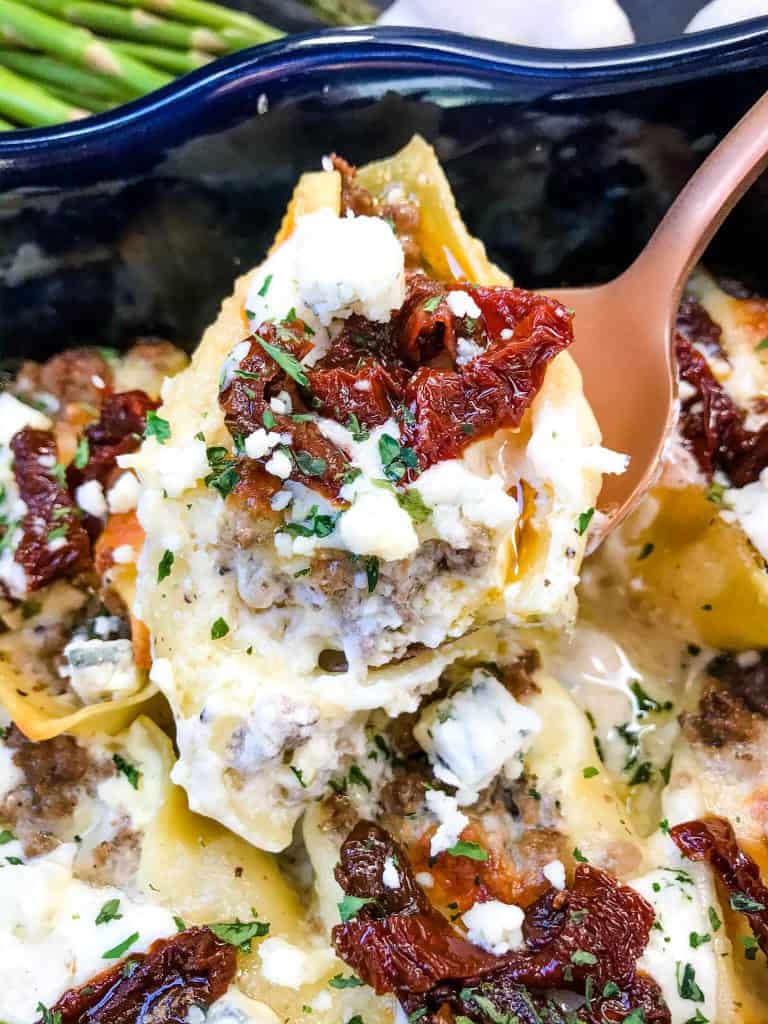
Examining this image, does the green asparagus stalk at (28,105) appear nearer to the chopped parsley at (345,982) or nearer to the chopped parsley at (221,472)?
the chopped parsley at (221,472)

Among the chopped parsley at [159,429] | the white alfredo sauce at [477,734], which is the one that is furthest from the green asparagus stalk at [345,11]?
the white alfredo sauce at [477,734]

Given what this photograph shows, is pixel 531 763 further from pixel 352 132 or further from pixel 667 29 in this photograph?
pixel 667 29

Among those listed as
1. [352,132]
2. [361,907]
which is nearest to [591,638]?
[361,907]

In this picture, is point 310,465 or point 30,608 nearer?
point 310,465

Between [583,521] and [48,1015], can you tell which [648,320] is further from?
[48,1015]

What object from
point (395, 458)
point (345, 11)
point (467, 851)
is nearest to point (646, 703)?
point (467, 851)

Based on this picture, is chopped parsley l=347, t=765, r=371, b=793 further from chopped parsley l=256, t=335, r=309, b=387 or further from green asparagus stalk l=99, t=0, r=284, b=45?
green asparagus stalk l=99, t=0, r=284, b=45
